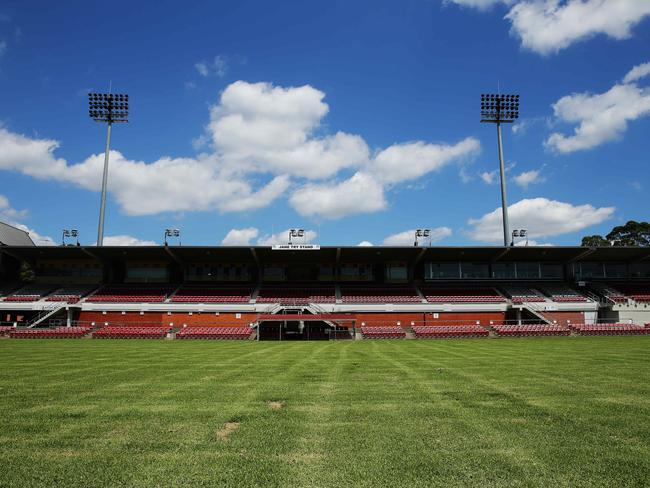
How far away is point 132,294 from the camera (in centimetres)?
5153

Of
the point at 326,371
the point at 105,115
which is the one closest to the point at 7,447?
the point at 326,371

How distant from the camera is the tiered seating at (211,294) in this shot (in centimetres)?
4962

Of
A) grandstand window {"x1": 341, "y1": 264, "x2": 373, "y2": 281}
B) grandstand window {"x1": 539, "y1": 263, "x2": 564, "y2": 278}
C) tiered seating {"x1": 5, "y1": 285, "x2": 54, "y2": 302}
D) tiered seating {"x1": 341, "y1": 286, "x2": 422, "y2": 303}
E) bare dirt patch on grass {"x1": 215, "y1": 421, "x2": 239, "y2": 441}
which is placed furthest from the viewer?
grandstand window {"x1": 341, "y1": 264, "x2": 373, "y2": 281}

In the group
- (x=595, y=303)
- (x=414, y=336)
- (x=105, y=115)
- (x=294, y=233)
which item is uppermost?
(x=105, y=115)

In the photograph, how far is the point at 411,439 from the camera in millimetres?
7215

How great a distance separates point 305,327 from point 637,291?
40.7 m

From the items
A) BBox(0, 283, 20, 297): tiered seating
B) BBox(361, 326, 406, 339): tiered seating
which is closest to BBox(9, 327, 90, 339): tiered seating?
BBox(0, 283, 20, 297): tiered seating

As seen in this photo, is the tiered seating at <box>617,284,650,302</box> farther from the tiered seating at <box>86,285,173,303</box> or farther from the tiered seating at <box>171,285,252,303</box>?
the tiered seating at <box>86,285,173,303</box>

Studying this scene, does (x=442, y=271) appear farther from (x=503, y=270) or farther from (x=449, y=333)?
(x=449, y=333)

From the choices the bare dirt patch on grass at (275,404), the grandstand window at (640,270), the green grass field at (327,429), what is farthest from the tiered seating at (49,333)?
the grandstand window at (640,270)

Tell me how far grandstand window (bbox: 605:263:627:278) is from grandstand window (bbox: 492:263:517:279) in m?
12.3

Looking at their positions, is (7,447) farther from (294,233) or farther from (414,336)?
(294,233)

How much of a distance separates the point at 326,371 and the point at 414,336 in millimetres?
28163

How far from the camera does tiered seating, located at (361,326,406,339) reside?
136ft
